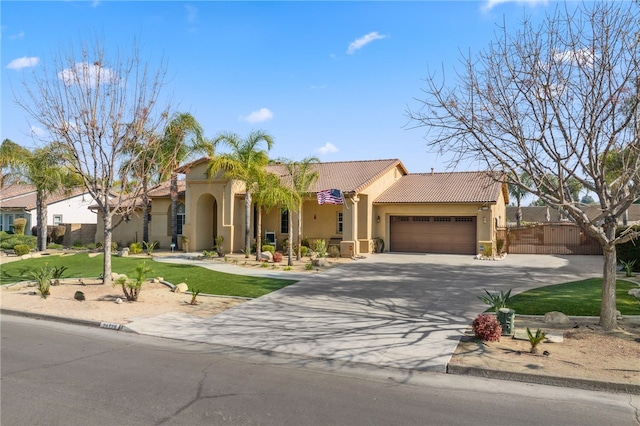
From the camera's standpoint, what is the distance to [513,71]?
9.59m

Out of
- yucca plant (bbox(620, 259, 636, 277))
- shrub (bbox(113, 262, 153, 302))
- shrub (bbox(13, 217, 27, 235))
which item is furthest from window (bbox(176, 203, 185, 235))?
yucca plant (bbox(620, 259, 636, 277))

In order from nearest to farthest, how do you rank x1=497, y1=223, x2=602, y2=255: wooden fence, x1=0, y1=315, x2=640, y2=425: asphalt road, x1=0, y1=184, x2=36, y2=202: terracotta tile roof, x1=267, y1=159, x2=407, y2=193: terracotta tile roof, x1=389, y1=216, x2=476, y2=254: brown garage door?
1. x1=0, y1=315, x2=640, y2=425: asphalt road
2. x1=497, y1=223, x2=602, y2=255: wooden fence
3. x1=389, y1=216, x2=476, y2=254: brown garage door
4. x1=267, y1=159, x2=407, y2=193: terracotta tile roof
5. x1=0, y1=184, x2=36, y2=202: terracotta tile roof

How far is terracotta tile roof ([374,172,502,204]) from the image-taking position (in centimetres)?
2512

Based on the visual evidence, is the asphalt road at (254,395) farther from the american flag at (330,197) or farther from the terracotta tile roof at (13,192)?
the terracotta tile roof at (13,192)

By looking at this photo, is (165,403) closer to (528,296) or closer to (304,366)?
(304,366)

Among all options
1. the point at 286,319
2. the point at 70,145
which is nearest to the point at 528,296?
the point at 286,319

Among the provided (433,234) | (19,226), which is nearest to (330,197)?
(433,234)

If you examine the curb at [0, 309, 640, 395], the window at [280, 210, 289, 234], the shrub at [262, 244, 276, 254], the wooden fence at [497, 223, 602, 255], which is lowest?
the curb at [0, 309, 640, 395]

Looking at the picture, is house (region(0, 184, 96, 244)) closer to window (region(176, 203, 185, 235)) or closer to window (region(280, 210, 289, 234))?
window (region(176, 203, 185, 235))

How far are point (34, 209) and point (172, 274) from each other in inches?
1080

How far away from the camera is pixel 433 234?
26.5 metres

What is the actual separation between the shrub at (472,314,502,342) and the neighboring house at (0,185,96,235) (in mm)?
36857

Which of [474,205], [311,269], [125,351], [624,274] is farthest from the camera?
[474,205]

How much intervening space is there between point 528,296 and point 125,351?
1057 centimetres
